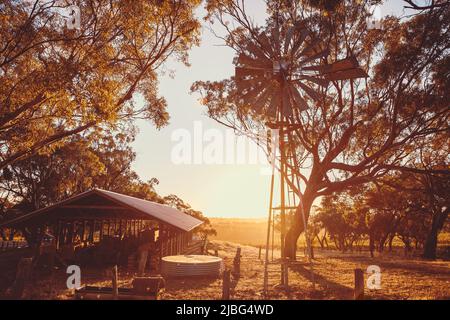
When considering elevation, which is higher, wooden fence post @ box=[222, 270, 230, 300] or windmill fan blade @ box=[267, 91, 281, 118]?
windmill fan blade @ box=[267, 91, 281, 118]

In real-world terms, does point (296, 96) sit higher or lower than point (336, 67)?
lower

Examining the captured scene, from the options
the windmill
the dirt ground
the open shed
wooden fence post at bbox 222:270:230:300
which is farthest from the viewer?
the open shed

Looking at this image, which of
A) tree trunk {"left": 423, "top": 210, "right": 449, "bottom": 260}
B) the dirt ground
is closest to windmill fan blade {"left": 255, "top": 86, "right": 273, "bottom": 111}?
the dirt ground

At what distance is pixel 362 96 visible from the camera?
2438 cm

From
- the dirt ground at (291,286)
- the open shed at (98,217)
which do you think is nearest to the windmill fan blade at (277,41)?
the dirt ground at (291,286)

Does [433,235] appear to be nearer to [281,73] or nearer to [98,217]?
[281,73]

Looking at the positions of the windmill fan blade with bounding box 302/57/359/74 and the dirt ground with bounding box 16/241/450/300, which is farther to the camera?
the windmill fan blade with bounding box 302/57/359/74

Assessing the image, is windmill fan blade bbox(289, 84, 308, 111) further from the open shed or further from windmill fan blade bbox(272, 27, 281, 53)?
the open shed

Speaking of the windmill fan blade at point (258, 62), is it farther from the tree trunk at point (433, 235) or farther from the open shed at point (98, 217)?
the tree trunk at point (433, 235)

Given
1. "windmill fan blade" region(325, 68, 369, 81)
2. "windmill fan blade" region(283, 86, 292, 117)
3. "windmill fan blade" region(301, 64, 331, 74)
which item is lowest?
"windmill fan blade" region(283, 86, 292, 117)

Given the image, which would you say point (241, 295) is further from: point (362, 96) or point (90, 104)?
point (362, 96)

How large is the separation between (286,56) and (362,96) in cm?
1200

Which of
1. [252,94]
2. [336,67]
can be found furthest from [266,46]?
[336,67]

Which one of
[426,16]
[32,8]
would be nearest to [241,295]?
[32,8]
